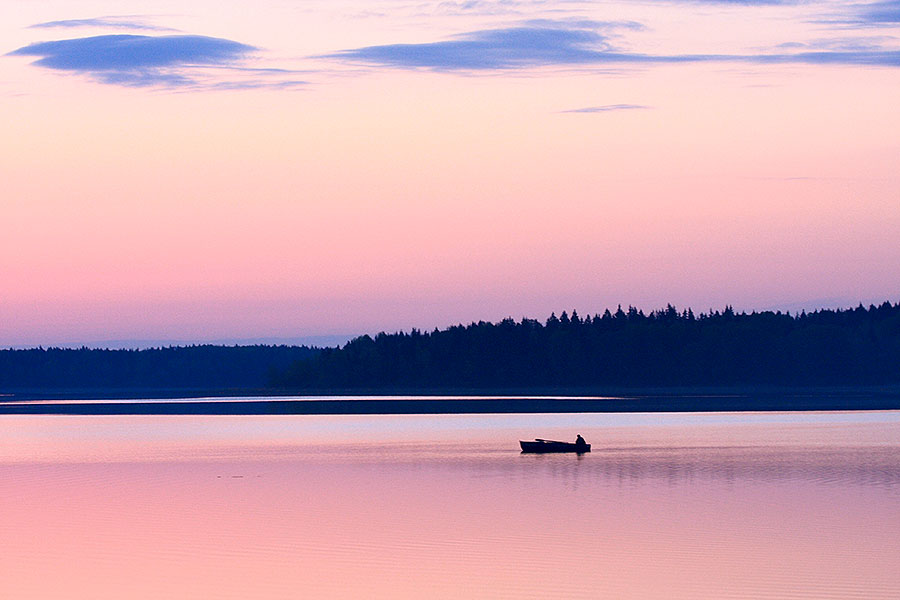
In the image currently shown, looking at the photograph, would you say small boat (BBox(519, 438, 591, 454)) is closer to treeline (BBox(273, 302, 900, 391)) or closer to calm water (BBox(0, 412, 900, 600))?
calm water (BBox(0, 412, 900, 600))

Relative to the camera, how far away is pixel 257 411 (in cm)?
11675

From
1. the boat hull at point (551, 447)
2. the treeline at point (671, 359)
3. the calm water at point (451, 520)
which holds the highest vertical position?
the treeline at point (671, 359)

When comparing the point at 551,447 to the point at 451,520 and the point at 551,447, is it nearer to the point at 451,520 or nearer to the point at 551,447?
the point at 551,447

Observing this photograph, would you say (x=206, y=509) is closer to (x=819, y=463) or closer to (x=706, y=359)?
(x=819, y=463)

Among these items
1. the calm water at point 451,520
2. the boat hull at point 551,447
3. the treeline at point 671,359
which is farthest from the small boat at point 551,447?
the treeline at point 671,359

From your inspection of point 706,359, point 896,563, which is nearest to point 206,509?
point 896,563

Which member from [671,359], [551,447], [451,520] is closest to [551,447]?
[551,447]

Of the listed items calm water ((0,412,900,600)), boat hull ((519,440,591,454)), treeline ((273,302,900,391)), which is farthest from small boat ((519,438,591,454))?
treeline ((273,302,900,391))

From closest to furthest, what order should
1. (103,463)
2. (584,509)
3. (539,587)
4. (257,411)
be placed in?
(539,587) < (584,509) < (103,463) < (257,411)

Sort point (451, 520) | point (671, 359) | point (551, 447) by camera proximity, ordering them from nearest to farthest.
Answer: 1. point (451, 520)
2. point (551, 447)
3. point (671, 359)

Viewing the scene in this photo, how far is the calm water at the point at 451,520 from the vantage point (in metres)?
27.3

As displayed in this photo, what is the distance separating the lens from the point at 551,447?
60188 mm

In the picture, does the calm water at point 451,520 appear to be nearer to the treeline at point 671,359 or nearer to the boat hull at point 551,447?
the boat hull at point 551,447

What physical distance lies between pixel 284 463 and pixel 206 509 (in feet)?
52.2
